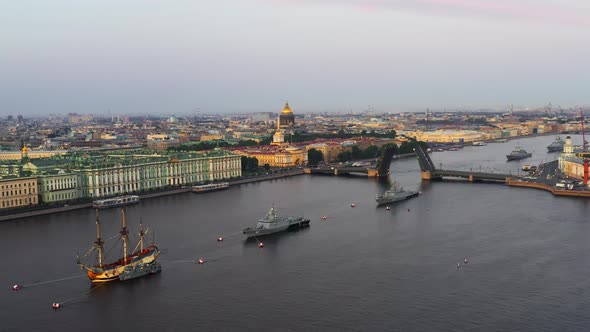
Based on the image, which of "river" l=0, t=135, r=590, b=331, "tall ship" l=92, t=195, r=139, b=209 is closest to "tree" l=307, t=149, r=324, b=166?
"river" l=0, t=135, r=590, b=331

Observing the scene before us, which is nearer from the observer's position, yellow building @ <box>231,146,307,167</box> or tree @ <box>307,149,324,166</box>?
yellow building @ <box>231,146,307,167</box>

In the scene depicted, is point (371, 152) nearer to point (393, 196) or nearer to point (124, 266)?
point (393, 196)

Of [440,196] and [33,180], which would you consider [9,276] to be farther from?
[440,196]

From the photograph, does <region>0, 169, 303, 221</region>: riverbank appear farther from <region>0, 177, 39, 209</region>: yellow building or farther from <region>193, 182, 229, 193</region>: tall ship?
<region>0, 177, 39, 209</region>: yellow building

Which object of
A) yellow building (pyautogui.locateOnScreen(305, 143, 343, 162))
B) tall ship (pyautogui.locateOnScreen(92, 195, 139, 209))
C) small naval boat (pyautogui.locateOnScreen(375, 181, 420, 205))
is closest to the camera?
tall ship (pyautogui.locateOnScreen(92, 195, 139, 209))

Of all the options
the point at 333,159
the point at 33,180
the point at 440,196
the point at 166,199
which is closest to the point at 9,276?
the point at 33,180

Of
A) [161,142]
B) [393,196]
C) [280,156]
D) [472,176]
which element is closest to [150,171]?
[393,196]
